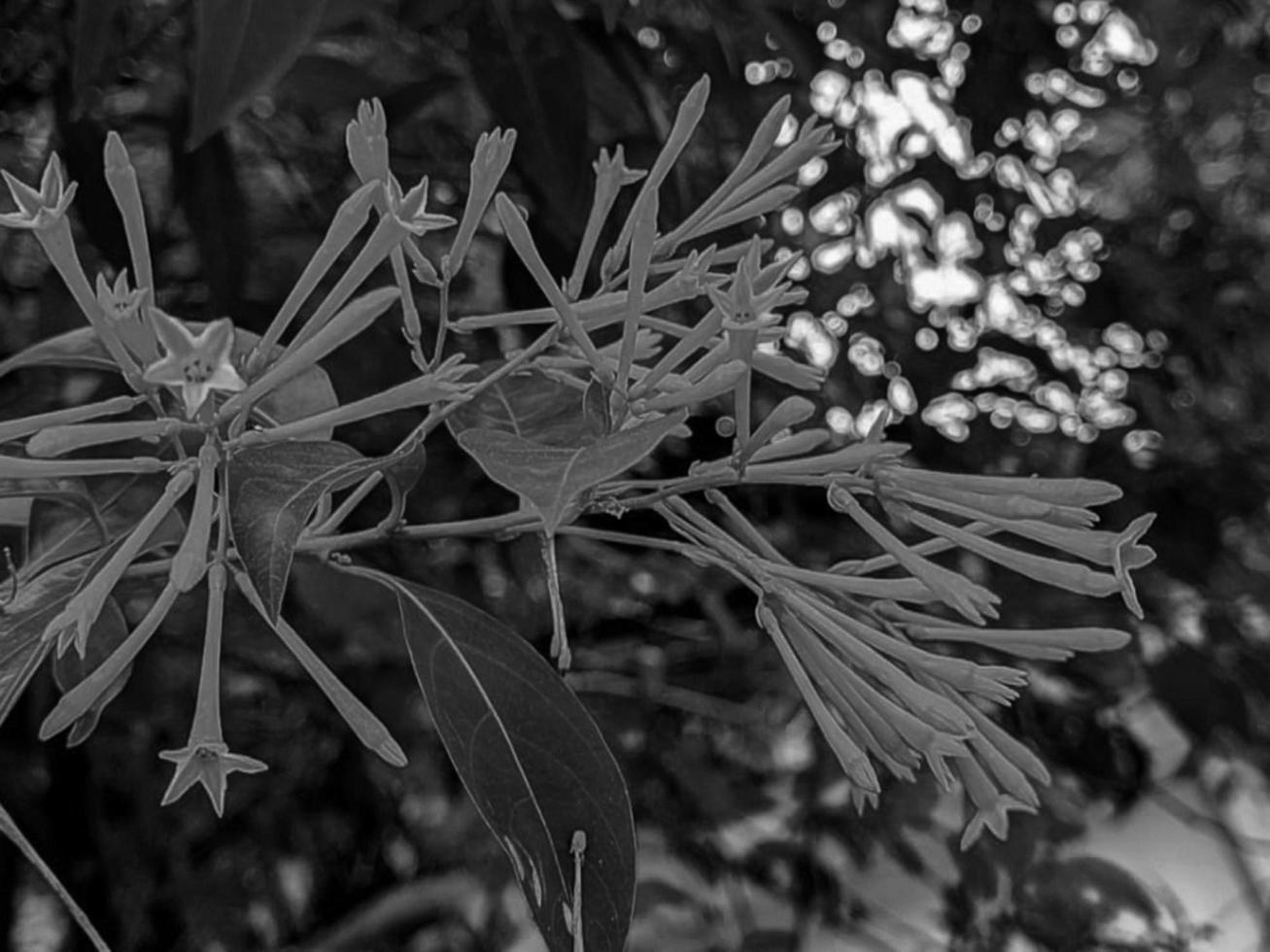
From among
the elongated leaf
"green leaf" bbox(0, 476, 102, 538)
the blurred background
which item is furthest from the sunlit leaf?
the blurred background

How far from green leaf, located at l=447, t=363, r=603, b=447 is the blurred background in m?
0.23

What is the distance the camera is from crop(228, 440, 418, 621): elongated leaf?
15.4 inches

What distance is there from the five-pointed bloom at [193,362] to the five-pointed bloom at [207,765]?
0.11 m

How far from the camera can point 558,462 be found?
0.39 m

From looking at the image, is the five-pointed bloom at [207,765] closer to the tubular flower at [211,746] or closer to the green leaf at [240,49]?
the tubular flower at [211,746]

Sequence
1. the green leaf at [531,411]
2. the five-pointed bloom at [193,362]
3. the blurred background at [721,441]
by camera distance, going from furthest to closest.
Result: the blurred background at [721,441], the green leaf at [531,411], the five-pointed bloom at [193,362]

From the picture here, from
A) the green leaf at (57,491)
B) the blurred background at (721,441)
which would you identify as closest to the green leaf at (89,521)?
the green leaf at (57,491)

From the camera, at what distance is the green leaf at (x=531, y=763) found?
1.58ft

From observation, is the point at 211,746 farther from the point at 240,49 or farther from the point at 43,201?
the point at 240,49

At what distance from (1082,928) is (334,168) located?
0.78m

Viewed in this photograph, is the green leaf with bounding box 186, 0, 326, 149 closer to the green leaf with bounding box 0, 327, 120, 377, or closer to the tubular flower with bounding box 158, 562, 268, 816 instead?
the green leaf with bounding box 0, 327, 120, 377

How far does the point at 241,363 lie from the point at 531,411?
107mm

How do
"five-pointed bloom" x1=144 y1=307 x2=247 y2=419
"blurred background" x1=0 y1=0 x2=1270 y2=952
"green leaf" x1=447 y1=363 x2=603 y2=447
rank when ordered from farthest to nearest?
"blurred background" x1=0 y1=0 x2=1270 y2=952, "green leaf" x1=447 y1=363 x2=603 y2=447, "five-pointed bloom" x1=144 y1=307 x2=247 y2=419

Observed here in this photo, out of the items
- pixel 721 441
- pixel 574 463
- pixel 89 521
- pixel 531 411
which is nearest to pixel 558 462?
pixel 574 463
